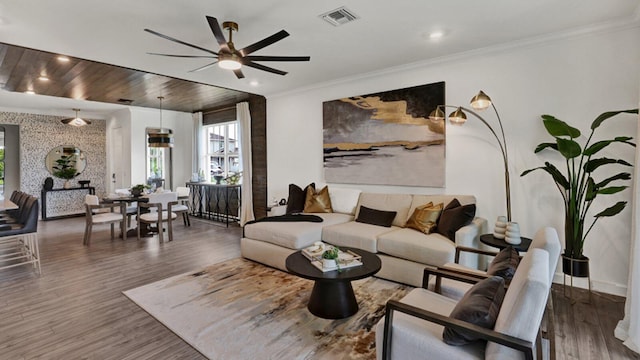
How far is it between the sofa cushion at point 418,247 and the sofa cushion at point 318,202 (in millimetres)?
1403

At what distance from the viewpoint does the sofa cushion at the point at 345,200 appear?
4.71m

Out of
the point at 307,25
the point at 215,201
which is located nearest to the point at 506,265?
the point at 307,25

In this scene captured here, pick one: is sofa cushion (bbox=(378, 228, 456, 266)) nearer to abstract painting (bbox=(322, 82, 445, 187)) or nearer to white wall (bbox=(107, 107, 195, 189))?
abstract painting (bbox=(322, 82, 445, 187))

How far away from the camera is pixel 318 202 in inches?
192

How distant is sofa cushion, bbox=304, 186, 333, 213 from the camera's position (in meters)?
4.84

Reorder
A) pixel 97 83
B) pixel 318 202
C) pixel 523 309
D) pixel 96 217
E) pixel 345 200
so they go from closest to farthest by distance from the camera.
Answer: pixel 523 309, pixel 345 200, pixel 318 202, pixel 97 83, pixel 96 217

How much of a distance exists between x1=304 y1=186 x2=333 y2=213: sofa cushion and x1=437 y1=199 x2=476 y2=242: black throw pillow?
71.4 inches

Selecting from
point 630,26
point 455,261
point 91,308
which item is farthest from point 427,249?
point 91,308

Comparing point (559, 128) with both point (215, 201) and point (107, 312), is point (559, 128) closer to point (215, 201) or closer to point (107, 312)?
point (107, 312)

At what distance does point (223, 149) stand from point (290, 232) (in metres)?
4.46

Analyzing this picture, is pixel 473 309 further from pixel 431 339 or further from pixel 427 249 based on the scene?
pixel 427 249

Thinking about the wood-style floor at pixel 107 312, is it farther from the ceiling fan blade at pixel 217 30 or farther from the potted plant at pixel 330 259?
the ceiling fan blade at pixel 217 30

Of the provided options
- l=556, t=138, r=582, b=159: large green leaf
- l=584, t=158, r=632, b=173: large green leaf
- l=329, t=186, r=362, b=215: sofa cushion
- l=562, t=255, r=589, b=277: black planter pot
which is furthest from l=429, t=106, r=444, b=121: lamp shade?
l=562, t=255, r=589, b=277: black planter pot

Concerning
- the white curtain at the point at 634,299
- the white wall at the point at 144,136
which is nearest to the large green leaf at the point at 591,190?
the white curtain at the point at 634,299
